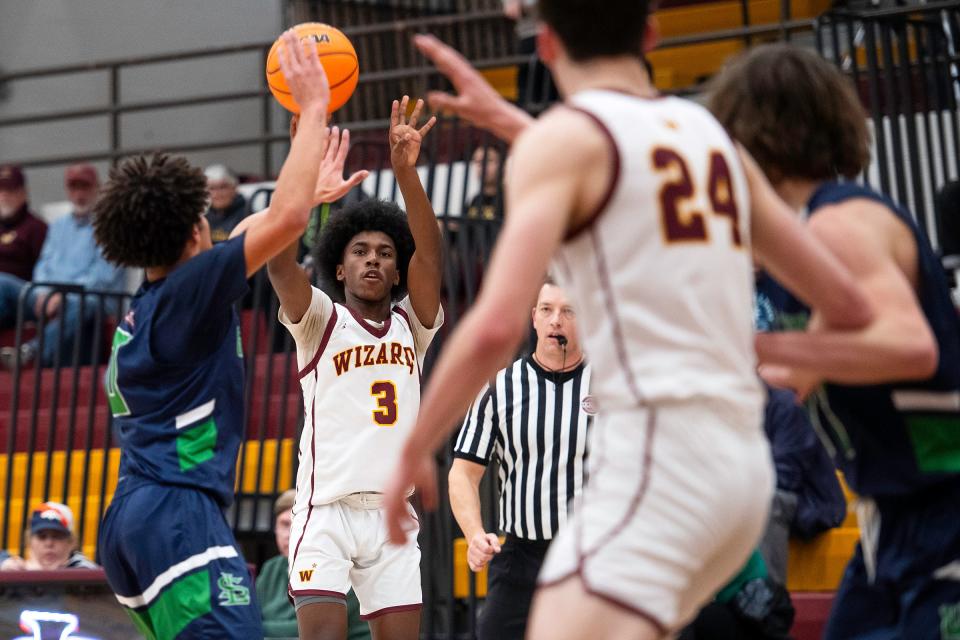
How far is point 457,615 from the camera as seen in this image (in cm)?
809

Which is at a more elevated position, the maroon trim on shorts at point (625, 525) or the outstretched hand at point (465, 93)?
the outstretched hand at point (465, 93)

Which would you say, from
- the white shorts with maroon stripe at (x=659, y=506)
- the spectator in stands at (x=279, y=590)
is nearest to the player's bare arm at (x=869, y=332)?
the white shorts with maroon stripe at (x=659, y=506)

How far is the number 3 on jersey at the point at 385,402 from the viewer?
568 centimetres

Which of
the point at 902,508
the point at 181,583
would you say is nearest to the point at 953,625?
the point at 902,508

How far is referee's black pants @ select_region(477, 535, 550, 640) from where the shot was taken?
5.45 meters

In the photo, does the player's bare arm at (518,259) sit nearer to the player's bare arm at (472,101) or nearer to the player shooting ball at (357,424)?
the player's bare arm at (472,101)

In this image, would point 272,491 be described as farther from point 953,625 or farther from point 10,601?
point 953,625

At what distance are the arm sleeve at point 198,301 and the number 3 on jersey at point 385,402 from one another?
146cm

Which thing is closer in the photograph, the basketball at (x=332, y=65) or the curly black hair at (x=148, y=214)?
the curly black hair at (x=148, y=214)

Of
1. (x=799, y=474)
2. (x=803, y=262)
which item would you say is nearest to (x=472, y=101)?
(x=803, y=262)

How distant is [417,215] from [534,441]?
0.96m

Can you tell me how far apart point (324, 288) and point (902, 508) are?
3.70 meters

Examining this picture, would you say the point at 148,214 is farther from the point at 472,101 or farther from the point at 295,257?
the point at 472,101

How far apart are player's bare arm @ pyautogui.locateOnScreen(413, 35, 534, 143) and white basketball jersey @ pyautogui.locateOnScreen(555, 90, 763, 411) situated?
1.15 feet
